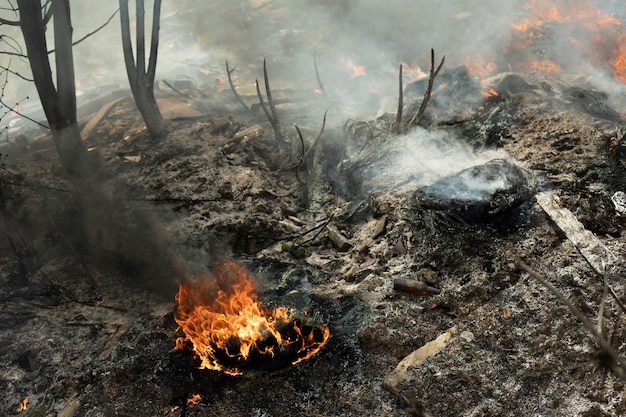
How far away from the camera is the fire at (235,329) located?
423 centimetres

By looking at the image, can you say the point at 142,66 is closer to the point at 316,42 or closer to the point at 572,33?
the point at 316,42

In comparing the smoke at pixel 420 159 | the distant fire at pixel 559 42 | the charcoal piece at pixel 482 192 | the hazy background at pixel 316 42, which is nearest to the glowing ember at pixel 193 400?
the charcoal piece at pixel 482 192

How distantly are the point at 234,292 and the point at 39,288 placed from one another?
3.12 meters

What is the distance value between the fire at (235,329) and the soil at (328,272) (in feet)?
0.52

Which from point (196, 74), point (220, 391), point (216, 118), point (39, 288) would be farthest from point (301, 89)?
point (220, 391)

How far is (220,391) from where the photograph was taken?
3998mm

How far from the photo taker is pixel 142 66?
8531 millimetres

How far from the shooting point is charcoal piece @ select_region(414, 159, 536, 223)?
5250mm

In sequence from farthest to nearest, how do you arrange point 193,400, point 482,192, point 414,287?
point 482,192 < point 414,287 < point 193,400

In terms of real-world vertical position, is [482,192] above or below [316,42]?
below

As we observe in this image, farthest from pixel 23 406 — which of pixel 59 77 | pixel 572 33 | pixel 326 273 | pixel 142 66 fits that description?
pixel 572 33

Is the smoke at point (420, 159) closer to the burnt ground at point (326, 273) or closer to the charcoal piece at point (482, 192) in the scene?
the burnt ground at point (326, 273)

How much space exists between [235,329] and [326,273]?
165 cm

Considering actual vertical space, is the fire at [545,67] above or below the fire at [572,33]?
below
